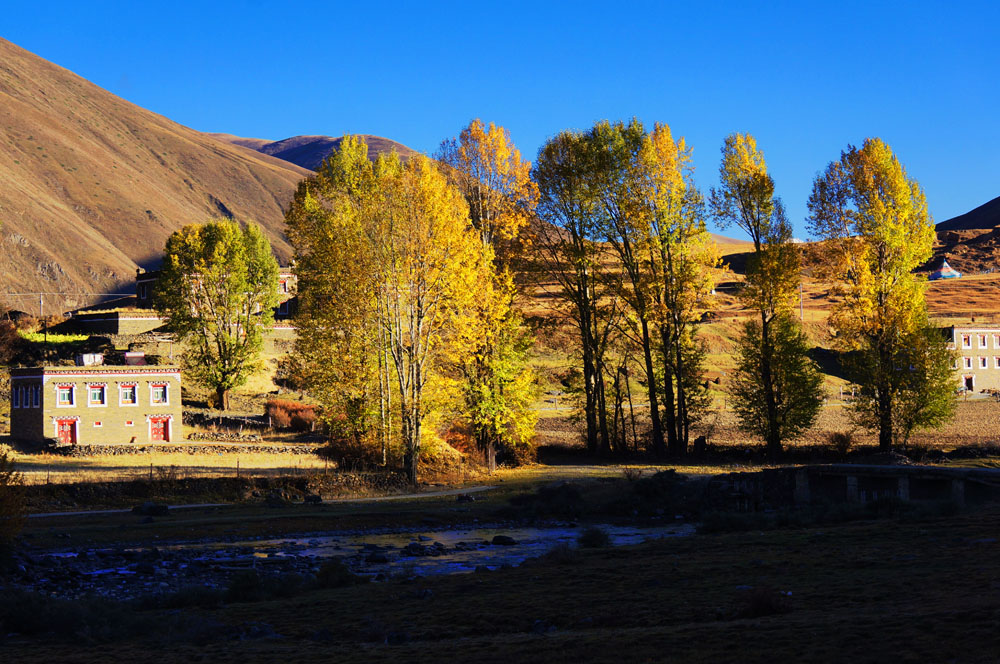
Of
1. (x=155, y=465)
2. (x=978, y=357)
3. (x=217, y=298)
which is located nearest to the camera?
(x=155, y=465)

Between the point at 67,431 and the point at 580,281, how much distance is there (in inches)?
1276

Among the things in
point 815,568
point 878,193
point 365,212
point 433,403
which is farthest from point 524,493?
point 878,193

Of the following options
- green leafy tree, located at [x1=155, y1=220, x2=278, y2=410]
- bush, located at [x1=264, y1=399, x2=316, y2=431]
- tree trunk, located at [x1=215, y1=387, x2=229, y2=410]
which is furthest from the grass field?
tree trunk, located at [x1=215, y1=387, x2=229, y2=410]

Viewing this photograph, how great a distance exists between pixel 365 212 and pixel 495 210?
10.3m

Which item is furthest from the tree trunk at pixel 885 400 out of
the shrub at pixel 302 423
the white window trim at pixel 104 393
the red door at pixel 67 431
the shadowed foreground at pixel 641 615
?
the red door at pixel 67 431

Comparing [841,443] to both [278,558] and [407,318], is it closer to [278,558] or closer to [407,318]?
[407,318]

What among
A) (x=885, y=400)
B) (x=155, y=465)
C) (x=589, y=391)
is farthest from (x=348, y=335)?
(x=885, y=400)

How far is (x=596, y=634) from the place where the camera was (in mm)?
13633

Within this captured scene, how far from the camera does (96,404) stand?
58.4 meters

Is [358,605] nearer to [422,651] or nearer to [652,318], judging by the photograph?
[422,651]

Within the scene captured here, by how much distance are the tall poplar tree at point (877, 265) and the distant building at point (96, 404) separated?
132ft

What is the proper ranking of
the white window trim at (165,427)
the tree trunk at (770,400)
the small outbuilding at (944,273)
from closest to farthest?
the tree trunk at (770,400) → the white window trim at (165,427) → the small outbuilding at (944,273)

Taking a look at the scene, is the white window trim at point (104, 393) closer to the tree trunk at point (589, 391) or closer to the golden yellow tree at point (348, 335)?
the golden yellow tree at point (348, 335)

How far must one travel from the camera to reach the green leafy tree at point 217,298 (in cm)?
6850
